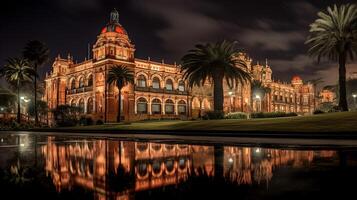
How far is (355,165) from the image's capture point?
816 centimetres

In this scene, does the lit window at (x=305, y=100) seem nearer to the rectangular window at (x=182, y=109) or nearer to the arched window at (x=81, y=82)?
the rectangular window at (x=182, y=109)

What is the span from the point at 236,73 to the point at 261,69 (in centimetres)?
6998

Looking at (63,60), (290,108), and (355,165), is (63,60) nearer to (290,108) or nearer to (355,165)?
(355,165)

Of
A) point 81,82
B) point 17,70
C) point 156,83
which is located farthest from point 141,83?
point 17,70

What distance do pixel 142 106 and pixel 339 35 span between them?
44.9 meters

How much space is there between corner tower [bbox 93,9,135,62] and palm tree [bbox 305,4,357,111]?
1615 inches

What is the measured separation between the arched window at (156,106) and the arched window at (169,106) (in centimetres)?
233

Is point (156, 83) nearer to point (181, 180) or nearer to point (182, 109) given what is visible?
point (182, 109)

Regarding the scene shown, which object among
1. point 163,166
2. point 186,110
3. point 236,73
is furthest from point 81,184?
point 186,110

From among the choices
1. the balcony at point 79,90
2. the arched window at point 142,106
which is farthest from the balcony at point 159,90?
the balcony at point 79,90

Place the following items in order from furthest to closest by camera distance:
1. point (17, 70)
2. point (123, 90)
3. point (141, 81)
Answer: point (141, 81), point (123, 90), point (17, 70)

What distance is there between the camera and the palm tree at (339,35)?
35.0m

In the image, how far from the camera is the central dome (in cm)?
6941

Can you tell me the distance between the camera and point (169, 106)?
254 ft
